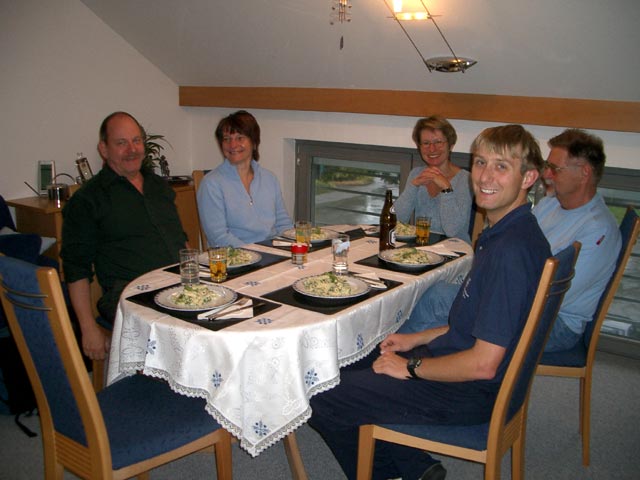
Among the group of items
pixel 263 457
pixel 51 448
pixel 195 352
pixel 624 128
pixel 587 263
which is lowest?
pixel 263 457

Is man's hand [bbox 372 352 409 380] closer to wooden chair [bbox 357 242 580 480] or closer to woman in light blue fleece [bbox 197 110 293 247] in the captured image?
wooden chair [bbox 357 242 580 480]

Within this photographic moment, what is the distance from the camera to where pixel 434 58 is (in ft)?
10.1

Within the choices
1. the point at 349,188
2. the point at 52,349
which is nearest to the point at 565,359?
the point at 52,349

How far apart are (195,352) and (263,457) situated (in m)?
0.86

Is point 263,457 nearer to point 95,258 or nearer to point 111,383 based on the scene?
point 111,383

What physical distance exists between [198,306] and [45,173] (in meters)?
2.67

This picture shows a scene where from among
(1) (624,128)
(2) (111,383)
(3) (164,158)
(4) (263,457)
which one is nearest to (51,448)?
(2) (111,383)

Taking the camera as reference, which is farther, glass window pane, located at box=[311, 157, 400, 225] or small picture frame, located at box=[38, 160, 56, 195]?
glass window pane, located at box=[311, 157, 400, 225]

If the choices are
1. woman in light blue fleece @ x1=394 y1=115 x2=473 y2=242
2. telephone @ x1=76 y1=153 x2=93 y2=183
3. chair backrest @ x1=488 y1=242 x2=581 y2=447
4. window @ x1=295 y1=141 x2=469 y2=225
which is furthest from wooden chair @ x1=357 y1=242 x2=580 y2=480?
telephone @ x1=76 y1=153 x2=93 y2=183

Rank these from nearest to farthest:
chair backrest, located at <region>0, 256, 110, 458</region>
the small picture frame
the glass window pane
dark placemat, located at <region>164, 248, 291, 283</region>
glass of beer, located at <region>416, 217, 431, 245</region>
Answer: chair backrest, located at <region>0, 256, 110, 458</region>, dark placemat, located at <region>164, 248, 291, 283</region>, glass of beer, located at <region>416, 217, 431, 245</region>, the small picture frame, the glass window pane

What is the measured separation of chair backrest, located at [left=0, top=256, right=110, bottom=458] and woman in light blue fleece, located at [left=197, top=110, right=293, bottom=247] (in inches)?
51.0

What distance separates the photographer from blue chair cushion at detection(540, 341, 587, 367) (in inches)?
85.0

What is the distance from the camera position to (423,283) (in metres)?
2.13

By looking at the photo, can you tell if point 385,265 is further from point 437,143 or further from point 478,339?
point 437,143
